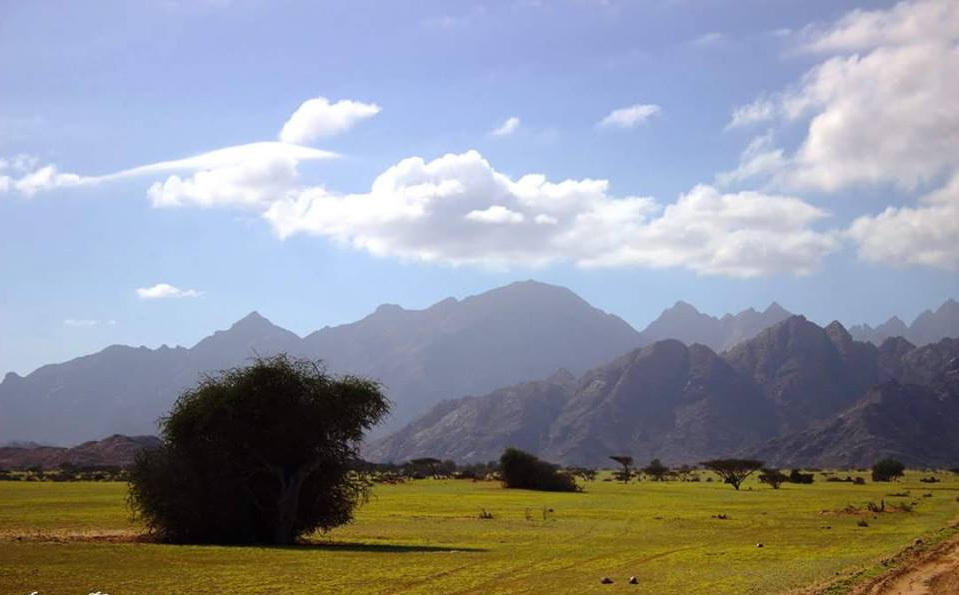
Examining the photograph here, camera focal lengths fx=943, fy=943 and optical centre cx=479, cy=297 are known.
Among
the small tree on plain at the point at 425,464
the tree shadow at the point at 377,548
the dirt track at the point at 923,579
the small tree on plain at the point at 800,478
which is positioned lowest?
the small tree on plain at the point at 800,478

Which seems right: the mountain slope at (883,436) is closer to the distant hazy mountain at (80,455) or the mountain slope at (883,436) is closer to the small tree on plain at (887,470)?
the small tree on plain at (887,470)

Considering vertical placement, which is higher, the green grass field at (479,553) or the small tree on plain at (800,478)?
the green grass field at (479,553)

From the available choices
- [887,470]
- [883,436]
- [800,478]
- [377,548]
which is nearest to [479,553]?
[377,548]

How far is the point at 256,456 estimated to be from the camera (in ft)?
116

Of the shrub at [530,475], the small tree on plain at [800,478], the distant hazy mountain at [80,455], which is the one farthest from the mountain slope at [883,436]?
the distant hazy mountain at [80,455]

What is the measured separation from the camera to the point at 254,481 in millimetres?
35750

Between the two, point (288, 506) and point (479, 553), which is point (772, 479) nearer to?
point (288, 506)

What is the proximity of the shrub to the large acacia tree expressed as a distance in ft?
187

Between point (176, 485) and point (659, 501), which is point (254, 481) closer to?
point (176, 485)

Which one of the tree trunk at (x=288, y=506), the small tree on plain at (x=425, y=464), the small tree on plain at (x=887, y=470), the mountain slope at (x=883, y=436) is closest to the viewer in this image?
the tree trunk at (x=288, y=506)

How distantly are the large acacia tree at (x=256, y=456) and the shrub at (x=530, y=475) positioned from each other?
56854 millimetres

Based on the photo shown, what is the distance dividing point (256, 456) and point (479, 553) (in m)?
10.8

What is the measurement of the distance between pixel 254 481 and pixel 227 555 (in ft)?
26.7

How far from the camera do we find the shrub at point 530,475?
303 feet
